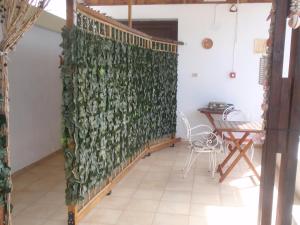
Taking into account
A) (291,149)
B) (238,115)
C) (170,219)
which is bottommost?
(170,219)

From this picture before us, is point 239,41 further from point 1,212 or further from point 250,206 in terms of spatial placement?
point 1,212

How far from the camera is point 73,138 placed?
260 cm

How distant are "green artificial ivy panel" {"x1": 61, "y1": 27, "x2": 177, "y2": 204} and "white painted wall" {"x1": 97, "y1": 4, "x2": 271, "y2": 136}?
1.03 m

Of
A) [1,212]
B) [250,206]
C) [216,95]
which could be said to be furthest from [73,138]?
[216,95]

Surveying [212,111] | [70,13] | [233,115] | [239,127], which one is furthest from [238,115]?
[70,13]

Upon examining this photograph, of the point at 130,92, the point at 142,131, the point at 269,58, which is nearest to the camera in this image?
the point at 269,58

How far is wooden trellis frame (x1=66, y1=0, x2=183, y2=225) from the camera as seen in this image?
101 inches

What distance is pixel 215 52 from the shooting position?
5641 mm

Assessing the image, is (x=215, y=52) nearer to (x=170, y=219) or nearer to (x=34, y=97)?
(x=34, y=97)

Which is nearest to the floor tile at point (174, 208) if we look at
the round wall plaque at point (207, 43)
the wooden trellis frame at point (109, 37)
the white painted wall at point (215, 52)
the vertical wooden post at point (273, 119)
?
the wooden trellis frame at point (109, 37)

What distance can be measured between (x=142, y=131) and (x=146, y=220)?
6.07 feet

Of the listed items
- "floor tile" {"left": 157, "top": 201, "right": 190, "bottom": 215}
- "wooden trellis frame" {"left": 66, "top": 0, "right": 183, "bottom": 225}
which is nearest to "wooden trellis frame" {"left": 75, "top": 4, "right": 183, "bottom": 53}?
"wooden trellis frame" {"left": 66, "top": 0, "right": 183, "bottom": 225}

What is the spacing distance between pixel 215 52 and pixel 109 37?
297 cm

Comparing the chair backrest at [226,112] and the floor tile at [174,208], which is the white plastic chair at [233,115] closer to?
the chair backrest at [226,112]
